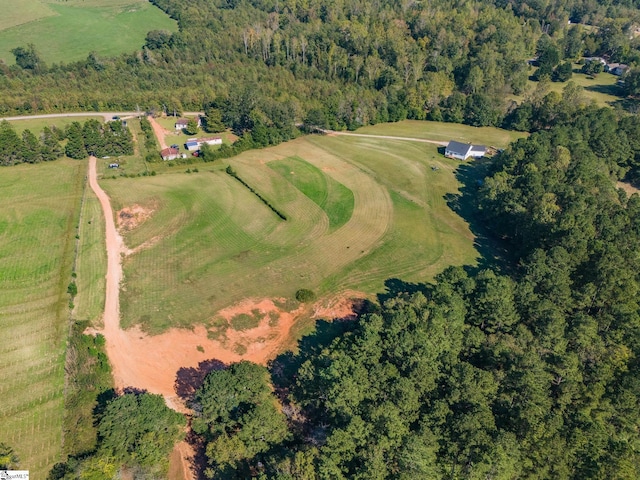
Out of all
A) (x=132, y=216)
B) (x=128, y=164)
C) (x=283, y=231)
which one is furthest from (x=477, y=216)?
(x=128, y=164)

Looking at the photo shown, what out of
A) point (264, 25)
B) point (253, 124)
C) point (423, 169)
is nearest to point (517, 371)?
point (423, 169)

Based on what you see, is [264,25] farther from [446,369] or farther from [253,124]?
[446,369]

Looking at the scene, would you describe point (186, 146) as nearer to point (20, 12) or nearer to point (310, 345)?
point (310, 345)

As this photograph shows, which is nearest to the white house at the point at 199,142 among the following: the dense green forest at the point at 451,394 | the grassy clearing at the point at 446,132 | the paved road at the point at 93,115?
the paved road at the point at 93,115

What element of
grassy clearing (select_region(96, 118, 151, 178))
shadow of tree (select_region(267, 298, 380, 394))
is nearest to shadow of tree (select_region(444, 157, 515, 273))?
shadow of tree (select_region(267, 298, 380, 394))

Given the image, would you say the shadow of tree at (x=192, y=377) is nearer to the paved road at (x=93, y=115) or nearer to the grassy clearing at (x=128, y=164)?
the grassy clearing at (x=128, y=164)
